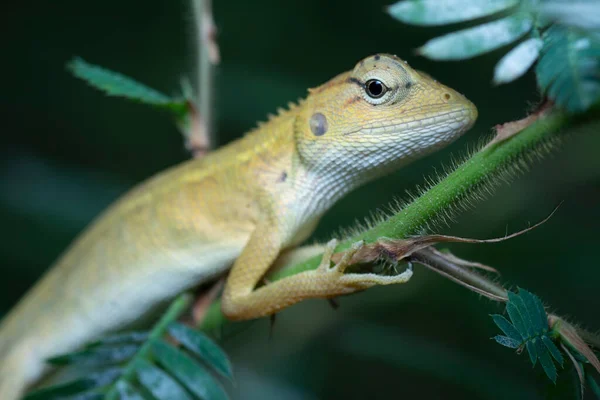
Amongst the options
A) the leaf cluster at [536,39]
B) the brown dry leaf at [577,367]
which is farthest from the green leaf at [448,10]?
the brown dry leaf at [577,367]

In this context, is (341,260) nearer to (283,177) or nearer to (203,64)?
(283,177)

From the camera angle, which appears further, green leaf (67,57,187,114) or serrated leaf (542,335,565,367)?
green leaf (67,57,187,114)

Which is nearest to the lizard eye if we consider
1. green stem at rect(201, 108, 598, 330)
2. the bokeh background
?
the bokeh background

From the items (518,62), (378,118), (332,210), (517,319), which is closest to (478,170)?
(518,62)

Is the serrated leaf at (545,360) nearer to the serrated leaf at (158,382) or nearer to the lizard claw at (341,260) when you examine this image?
the lizard claw at (341,260)

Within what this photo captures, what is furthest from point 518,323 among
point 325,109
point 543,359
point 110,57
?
point 110,57

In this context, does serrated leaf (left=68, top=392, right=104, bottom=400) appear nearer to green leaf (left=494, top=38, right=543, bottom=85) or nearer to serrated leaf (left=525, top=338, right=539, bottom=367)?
serrated leaf (left=525, top=338, right=539, bottom=367)

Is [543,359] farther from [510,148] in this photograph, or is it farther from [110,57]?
[110,57]
